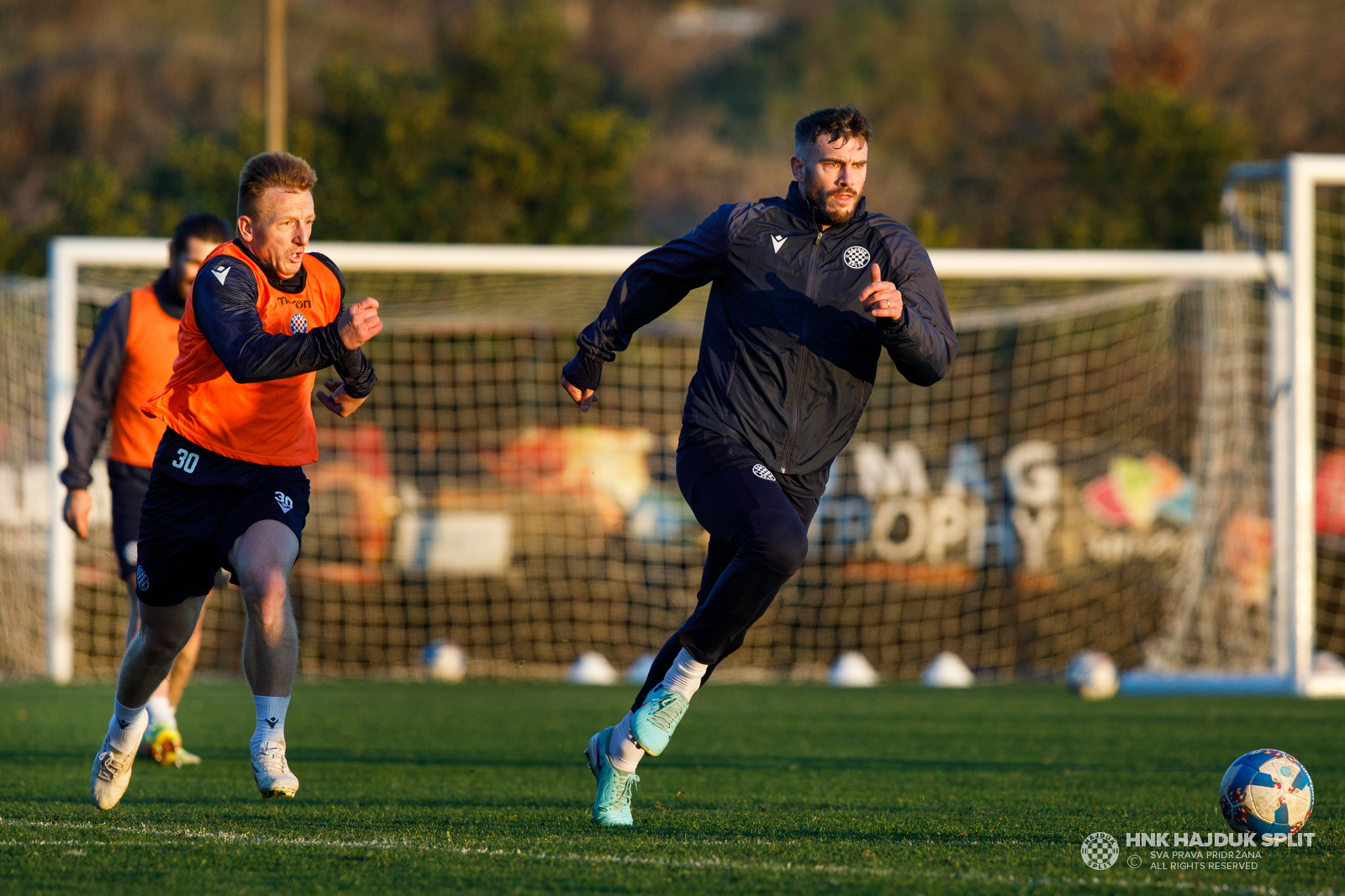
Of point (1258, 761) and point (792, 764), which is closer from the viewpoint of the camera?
point (1258, 761)

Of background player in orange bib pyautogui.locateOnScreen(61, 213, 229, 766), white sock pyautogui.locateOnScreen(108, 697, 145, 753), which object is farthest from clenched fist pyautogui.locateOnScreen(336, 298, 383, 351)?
background player in orange bib pyautogui.locateOnScreen(61, 213, 229, 766)

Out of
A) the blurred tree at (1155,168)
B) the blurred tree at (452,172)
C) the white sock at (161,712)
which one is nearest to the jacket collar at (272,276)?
the white sock at (161,712)

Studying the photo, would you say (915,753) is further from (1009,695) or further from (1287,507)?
(1287,507)

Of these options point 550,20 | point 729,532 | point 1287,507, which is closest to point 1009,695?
point 1287,507

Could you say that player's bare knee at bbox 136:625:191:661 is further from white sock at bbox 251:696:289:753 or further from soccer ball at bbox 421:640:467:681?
soccer ball at bbox 421:640:467:681

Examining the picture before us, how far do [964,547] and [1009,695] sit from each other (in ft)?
11.6

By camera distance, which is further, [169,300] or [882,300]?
[169,300]

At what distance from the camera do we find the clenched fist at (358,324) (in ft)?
14.9

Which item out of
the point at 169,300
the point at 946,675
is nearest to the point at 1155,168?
the point at 946,675

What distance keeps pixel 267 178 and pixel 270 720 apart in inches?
65.1

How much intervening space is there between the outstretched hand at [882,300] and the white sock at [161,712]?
12.6 ft

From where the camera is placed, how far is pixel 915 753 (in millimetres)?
7574

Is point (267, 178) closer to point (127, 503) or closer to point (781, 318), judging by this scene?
point (781, 318)

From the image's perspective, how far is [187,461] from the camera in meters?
4.98
